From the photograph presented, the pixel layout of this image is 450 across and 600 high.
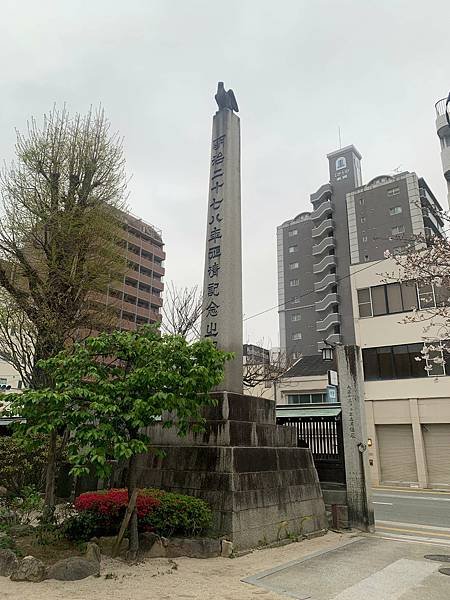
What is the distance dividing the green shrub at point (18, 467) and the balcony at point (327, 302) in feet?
136

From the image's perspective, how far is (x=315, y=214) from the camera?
55.0 m

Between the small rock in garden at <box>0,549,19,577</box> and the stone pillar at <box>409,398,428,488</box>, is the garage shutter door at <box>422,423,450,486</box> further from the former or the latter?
the small rock in garden at <box>0,549,19,577</box>

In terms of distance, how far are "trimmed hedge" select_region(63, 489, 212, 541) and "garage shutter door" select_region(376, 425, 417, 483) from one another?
20.4 m

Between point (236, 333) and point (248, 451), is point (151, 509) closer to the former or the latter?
point (248, 451)

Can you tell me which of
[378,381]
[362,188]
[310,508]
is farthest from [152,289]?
[310,508]

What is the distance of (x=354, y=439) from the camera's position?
36.6ft

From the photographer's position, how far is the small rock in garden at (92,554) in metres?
6.37

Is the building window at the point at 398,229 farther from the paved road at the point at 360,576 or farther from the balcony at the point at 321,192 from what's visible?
the paved road at the point at 360,576

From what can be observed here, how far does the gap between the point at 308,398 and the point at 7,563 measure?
1162 inches

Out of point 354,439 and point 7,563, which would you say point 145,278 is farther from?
point 7,563

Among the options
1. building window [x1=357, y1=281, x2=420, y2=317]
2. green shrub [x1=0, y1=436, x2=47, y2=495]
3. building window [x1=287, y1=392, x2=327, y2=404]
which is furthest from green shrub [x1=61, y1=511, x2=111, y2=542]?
building window [x1=287, y1=392, x2=327, y2=404]

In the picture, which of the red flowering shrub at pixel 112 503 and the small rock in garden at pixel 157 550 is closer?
the small rock in garden at pixel 157 550

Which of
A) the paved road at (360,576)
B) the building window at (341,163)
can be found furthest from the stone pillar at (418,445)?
the building window at (341,163)

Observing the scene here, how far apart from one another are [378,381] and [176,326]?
1261cm
